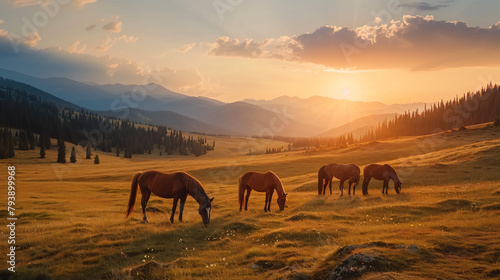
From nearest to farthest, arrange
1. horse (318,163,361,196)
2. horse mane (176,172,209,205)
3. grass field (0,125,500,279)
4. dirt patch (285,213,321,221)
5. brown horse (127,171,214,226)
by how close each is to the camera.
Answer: grass field (0,125,500,279)
brown horse (127,171,214,226)
horse mane (176,172,209,205)
dirt patch (285,213,321,221)
horse (318,163,361,196)

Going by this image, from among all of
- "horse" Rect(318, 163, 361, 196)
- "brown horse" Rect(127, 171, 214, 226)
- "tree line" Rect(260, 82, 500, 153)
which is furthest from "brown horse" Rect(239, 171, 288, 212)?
"tree line" Rect(260, 82, 500, 153)

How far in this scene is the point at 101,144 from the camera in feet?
604

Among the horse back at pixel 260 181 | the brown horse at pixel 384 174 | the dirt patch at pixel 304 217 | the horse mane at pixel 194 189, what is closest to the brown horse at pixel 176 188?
the horse mane at pixel 194 189

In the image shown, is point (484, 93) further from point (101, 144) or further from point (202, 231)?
point (101, 144)

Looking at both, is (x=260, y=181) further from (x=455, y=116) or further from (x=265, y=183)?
(x=455, y=116)

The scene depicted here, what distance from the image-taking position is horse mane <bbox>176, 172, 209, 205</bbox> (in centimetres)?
1939

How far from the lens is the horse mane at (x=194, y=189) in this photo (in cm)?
1939

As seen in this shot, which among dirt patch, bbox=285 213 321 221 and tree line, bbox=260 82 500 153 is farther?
tree line, bbox=260 82 500 153

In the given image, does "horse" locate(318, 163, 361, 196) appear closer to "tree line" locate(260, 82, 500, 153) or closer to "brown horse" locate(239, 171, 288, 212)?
"brown horse" locate(239, 171, 288, 212)

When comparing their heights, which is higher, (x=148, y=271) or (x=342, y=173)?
(x=342, y=173)

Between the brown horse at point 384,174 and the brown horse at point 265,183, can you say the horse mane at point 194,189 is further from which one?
the brown horse at point 384,174

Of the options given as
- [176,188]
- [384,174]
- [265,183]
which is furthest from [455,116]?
[176,188]

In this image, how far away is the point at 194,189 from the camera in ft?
64.5

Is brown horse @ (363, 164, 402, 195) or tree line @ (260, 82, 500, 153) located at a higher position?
tree line @ (260, 82, 500, 153)
